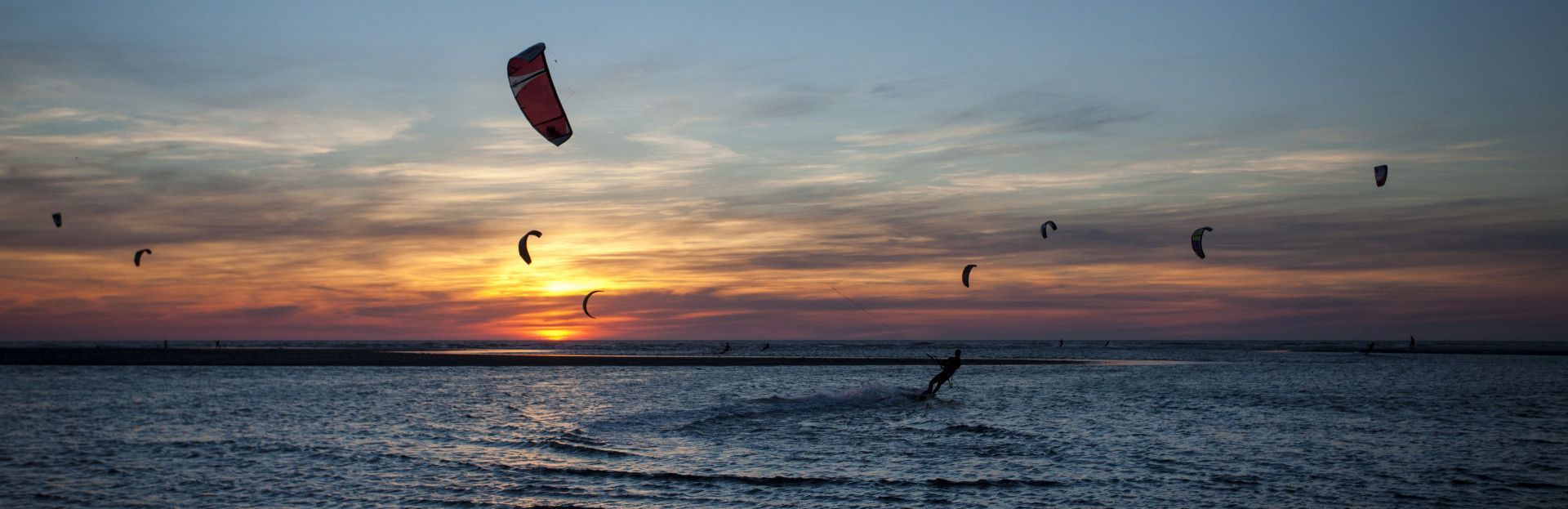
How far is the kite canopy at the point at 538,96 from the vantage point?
15172 mm

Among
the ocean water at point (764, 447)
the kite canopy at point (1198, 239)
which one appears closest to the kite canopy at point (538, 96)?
the ocean water at point (764, 447)

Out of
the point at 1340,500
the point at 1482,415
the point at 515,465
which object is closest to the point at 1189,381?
the point at 1482,415

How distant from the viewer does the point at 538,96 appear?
600 inches

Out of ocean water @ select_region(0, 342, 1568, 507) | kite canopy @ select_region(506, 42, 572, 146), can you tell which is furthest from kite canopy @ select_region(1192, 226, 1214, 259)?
kite canopy @ select_region(506, 42, 572, 146)

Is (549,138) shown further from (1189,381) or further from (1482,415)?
(1189,381)

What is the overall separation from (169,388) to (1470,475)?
29.8m

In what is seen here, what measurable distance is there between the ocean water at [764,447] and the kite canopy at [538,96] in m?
4.76

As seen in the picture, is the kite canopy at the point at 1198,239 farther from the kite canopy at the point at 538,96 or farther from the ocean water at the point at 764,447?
the kite canopy at the point at 538,96

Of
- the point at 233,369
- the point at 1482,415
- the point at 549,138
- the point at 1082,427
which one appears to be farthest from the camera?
the point at 233,369

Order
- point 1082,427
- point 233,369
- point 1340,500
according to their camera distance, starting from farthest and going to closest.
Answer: point 233,369 < point 1082,427 < point 1340,500

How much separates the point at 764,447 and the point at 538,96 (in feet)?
20.5

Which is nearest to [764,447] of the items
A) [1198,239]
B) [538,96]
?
[538,96]

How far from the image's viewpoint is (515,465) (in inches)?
536

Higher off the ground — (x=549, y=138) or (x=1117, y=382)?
(x=549, y=138)
